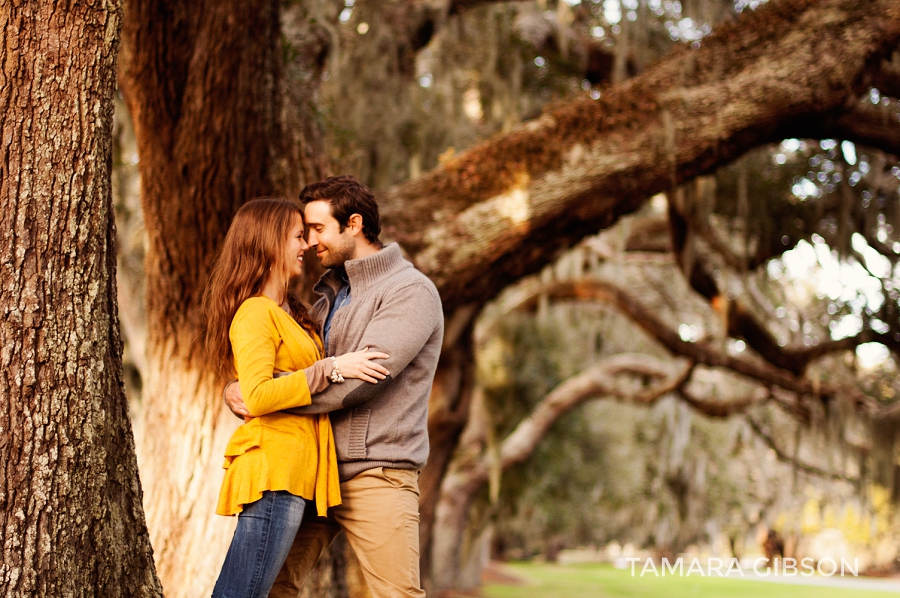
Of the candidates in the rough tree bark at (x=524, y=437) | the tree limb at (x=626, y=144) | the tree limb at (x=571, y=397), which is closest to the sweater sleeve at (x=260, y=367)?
the tree limb at (x=626, y=144)

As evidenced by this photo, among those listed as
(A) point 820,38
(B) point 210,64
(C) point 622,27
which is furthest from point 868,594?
(B) point 210,64

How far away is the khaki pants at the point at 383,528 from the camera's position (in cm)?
234

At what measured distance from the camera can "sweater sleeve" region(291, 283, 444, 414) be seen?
2324mm

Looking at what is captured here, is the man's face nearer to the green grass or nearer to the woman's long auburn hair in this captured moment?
the woman's long auburn hair

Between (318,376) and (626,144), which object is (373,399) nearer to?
(318,376)

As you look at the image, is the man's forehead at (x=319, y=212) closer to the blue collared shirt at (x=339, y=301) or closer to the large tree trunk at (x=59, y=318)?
the blue collared shirt at (x=339, y=301)

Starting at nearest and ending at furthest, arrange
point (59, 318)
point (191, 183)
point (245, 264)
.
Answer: point (59, 318) → point (245, 264) → point (191, 183)

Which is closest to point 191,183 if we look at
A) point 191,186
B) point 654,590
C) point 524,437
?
point 191,186

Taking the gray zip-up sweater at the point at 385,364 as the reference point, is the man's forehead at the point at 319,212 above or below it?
above

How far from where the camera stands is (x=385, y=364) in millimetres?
2338

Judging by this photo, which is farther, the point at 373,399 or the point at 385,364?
the point at 373,399

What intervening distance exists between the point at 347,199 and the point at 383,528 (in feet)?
3.20

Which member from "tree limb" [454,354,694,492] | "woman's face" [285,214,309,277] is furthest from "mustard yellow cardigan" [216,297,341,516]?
"tree limb" [454,354,694,492]

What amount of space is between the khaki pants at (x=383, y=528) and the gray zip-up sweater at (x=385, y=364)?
0.13 ft
